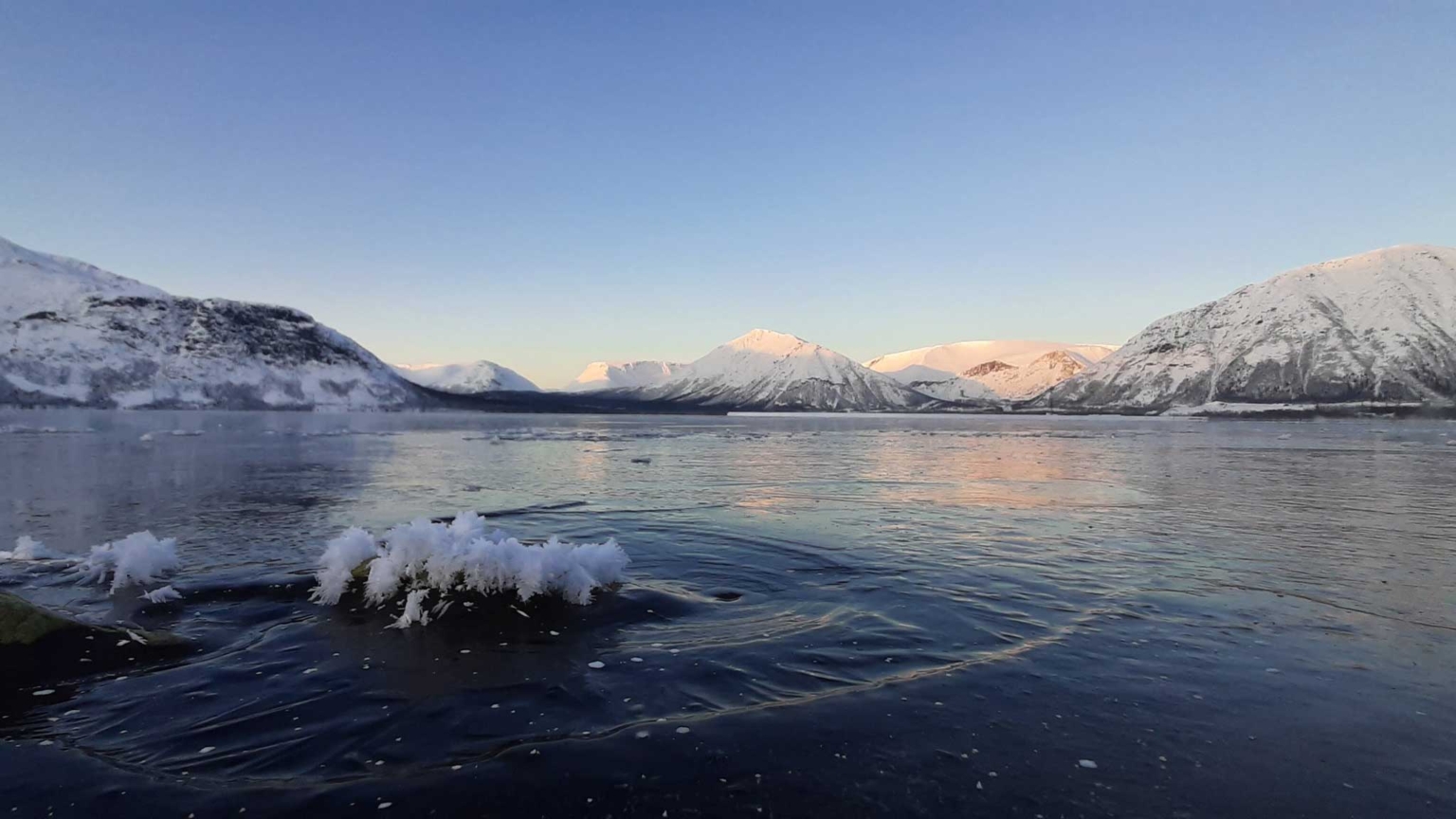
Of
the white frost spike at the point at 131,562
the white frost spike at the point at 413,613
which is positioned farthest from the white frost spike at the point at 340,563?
the white frost spike at the point at 131,562

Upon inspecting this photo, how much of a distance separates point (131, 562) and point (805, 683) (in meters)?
13.1

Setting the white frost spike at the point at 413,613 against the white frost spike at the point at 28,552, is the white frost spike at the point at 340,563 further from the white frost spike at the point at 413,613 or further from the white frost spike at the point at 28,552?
the white frost spike at the point at 28,552

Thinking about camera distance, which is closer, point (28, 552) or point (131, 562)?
point (131, 562)

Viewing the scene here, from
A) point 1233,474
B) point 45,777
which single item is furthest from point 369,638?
point 1233,474

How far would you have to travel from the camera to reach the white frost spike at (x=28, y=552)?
48.5 feet

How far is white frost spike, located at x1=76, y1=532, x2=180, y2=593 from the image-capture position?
43.0 feet

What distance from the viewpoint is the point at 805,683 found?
856 centimetres

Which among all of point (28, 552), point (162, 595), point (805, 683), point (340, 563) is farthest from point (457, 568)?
point (28, 552)

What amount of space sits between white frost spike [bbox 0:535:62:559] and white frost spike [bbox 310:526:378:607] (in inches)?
266

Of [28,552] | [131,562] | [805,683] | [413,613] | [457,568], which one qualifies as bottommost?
[805,683]

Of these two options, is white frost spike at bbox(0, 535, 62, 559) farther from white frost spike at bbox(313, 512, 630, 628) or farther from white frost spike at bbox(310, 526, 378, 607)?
white frost spike at bbox(313, 512, 630, 628)

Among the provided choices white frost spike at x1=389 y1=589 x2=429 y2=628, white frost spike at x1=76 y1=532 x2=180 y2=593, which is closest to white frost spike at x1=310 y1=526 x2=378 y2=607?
white frost spike at x1=389 y1=589 x2=429 y2=628

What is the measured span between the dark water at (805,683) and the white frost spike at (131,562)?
0.58 metres

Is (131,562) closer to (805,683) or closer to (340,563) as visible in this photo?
(340,563)
